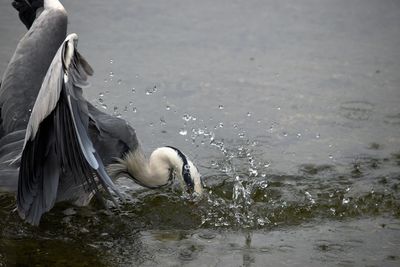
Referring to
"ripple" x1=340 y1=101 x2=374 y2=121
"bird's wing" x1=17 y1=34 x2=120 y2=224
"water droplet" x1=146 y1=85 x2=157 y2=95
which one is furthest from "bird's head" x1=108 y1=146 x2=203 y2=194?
"ripple" x1=340 y1=101 x2=374 y2=121

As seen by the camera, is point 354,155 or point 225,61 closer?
point 354,155

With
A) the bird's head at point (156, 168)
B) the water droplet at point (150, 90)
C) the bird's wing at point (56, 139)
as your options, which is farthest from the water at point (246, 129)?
the bird's wing at point (56, 139)

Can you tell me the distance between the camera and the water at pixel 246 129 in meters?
4.96

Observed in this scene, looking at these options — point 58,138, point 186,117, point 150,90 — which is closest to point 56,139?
point 58,138

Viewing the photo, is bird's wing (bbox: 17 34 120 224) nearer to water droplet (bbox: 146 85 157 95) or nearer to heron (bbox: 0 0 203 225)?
heron (bbox: 0 0 203 225)

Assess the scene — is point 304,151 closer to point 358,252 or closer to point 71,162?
point 358,252

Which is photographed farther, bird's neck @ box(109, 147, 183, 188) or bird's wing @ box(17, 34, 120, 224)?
bird's neck @ box(109, 147, 183, 188)

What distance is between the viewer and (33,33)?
5.82 meters

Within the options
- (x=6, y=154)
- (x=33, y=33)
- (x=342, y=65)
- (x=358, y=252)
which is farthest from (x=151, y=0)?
(x=358, y=252)

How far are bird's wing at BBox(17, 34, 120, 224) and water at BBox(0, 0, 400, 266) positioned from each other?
11.8 inches

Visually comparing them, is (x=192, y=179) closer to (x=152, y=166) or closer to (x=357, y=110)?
(x=152, y=166)

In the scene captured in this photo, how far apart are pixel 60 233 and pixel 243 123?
2.11m

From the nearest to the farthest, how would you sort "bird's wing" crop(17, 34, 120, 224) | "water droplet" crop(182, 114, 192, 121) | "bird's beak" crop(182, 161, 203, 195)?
"bird's wing" crop(17, 34, 120, 224)
"bird's beak" crop(182, 161, 203, 195)
"water droplet" crop(182, 114, 192, 121)

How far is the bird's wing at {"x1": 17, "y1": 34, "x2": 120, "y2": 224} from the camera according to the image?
15.0ft
